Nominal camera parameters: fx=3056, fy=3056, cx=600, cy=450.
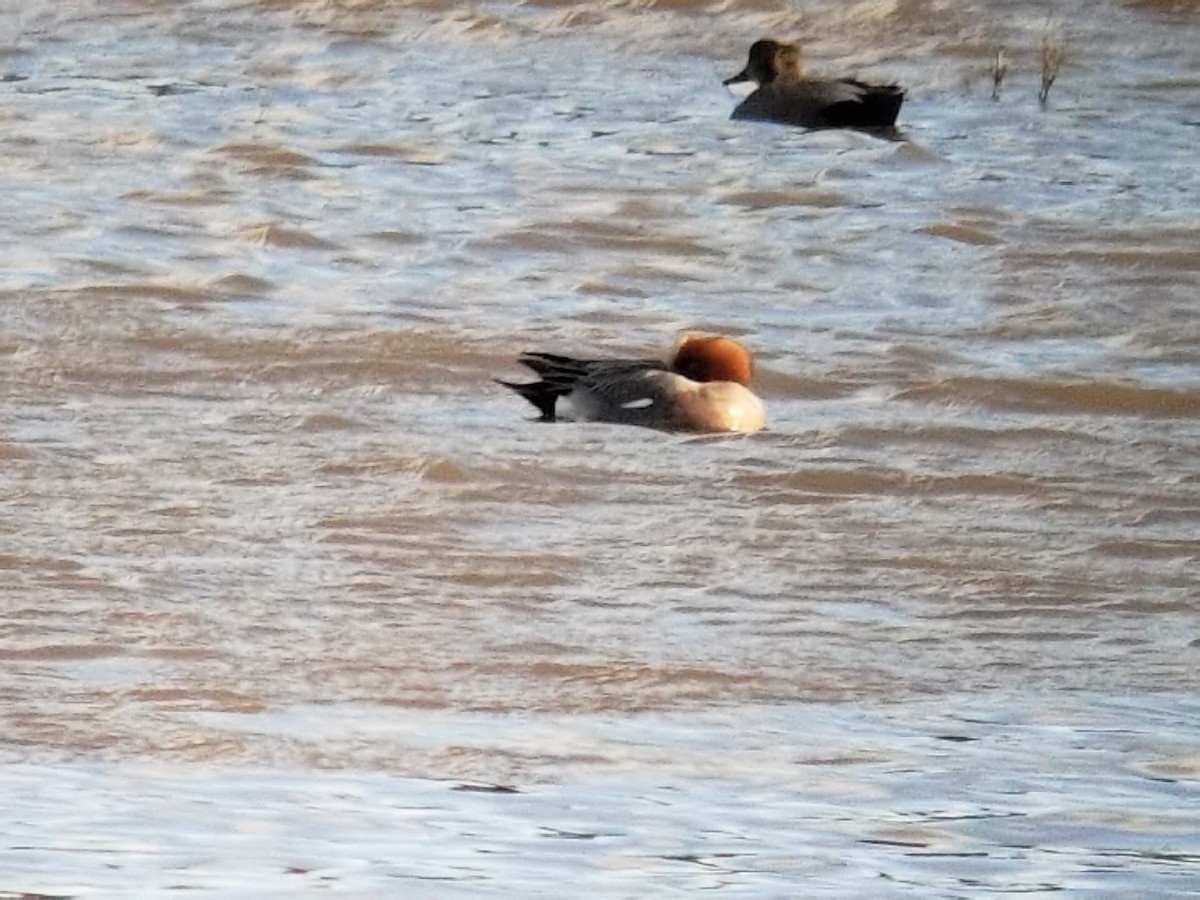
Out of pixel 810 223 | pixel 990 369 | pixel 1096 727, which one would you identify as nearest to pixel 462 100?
pixel 810 223

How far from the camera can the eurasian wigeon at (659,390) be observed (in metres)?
7.71

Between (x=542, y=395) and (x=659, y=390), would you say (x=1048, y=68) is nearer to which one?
(x=659, y=390)

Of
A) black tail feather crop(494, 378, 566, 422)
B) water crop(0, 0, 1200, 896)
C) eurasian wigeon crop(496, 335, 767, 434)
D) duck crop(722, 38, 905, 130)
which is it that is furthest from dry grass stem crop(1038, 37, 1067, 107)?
black tail feather crop(494, 378, 566, 422)

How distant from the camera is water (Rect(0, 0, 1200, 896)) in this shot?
4.29 meters

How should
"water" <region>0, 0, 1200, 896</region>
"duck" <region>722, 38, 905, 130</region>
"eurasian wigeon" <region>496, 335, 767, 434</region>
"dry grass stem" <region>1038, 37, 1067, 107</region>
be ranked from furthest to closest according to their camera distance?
"dry grass stem" <region>1038, 37, 1067, 107</region> → "duck" <region>722, 38, 905, 130</region> → "eurasian wigeon" <region>496, 335, 767, 434</region> → "water" <region>0, 0, 1200, 896</region>

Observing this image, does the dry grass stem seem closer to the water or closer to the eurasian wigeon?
the water

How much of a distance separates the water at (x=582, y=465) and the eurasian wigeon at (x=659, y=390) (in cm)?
11

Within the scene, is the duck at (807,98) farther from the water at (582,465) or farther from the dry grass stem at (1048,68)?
the dry grass stem at (1048,68)

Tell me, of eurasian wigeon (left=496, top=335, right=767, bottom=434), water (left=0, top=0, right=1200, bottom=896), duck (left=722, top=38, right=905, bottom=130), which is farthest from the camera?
duck (left=722, top=38, right=905, bottom=130)

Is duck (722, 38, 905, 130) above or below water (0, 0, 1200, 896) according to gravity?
above

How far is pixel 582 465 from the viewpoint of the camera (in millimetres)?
7238

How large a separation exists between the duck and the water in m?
0.11

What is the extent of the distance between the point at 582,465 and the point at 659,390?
76 cm

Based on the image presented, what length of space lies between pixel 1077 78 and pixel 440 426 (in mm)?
5991
